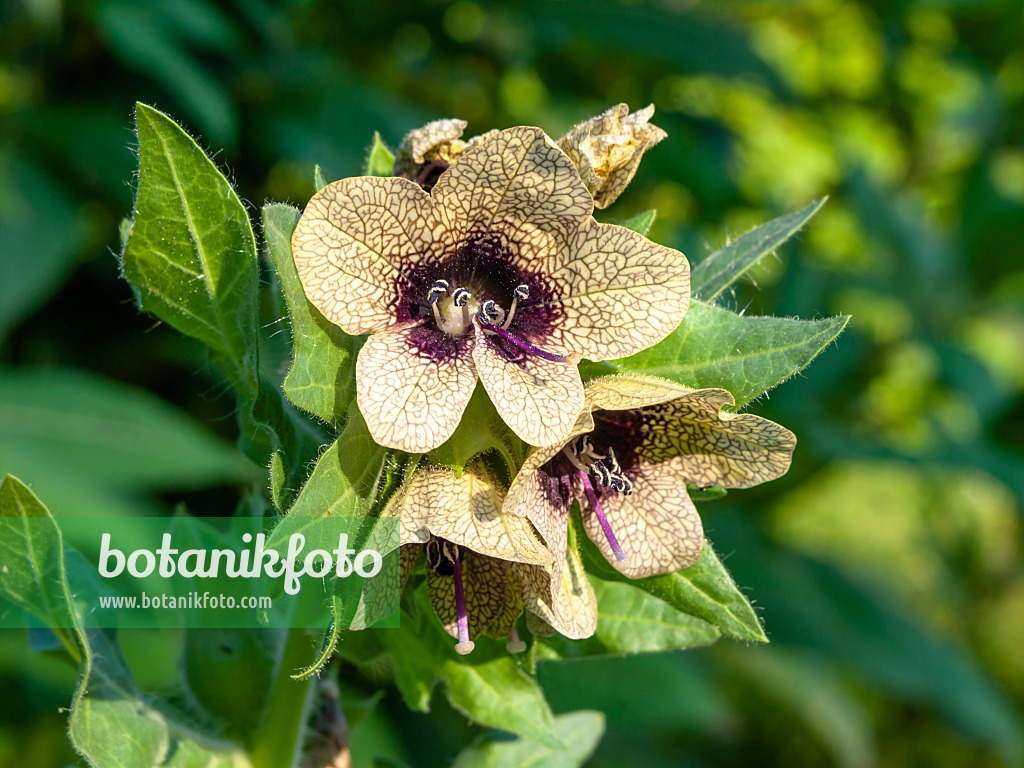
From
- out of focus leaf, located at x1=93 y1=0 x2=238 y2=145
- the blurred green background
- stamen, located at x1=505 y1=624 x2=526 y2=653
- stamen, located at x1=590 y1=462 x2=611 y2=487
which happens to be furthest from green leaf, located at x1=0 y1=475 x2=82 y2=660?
out of focus leaf, located at x1=93 y1=0 x2=238 y2=145

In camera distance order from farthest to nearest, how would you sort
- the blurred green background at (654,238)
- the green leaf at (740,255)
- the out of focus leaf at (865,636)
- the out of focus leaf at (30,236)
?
the out of focus leaf at (865,636)
the blurred green background at (654,238)
the out of focus leaf at (30,236)
the green leaf at (740,255)

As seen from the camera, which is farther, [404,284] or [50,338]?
[50,338]

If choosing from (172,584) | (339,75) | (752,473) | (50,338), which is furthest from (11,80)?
(752,473)

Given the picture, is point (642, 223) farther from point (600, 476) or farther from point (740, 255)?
point (600, 476)

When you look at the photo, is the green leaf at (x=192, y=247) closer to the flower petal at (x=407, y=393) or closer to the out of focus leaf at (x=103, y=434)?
the flower petal at (x=407, y=393)

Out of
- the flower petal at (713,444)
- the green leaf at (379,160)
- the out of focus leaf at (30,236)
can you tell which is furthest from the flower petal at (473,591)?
the out of focus leaf at (30,236)

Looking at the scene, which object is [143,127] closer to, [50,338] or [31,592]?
[31,592]
